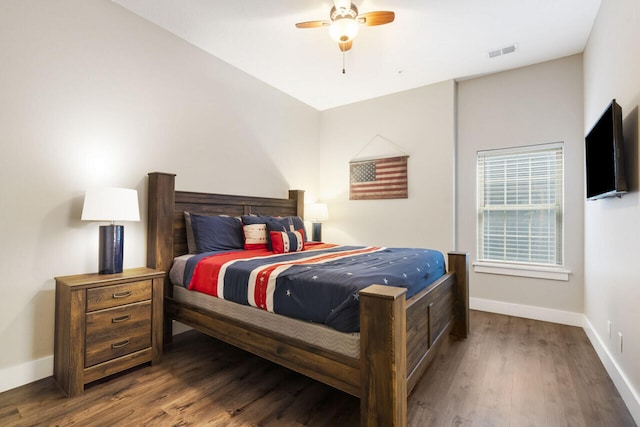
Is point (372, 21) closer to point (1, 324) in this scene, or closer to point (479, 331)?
point (479, 331)

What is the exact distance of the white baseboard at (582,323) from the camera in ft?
5.99

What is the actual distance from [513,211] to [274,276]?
3.25m

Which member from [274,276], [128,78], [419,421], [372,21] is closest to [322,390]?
[419,421]

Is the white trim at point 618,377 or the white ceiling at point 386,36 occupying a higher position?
the white ceiling at point 386,36

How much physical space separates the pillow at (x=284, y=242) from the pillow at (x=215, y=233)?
1.25 ft

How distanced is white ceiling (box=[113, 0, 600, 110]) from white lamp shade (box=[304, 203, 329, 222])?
1.73 m

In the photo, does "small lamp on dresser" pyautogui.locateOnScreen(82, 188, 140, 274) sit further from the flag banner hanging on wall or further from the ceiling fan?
the flag banner hanging on wall

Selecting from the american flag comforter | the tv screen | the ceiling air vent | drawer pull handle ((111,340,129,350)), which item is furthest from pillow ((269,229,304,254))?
the ceiling air vent

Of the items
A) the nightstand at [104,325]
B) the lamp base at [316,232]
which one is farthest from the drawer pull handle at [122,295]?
the lamp base at [316,232]

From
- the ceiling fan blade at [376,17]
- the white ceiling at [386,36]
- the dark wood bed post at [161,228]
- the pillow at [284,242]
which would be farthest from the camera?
the pillow at [284,242]

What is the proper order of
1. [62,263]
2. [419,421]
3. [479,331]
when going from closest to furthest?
[419,421], [62,263], [479,331]

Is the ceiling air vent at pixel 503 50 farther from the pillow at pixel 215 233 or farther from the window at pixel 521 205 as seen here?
the pillow at pixel 215 233

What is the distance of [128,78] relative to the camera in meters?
2.71

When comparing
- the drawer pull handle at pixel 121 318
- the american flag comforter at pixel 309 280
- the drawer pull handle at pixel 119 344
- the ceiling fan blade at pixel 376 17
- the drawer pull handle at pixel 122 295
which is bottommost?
the drawer pull handle at pixel 119 344
